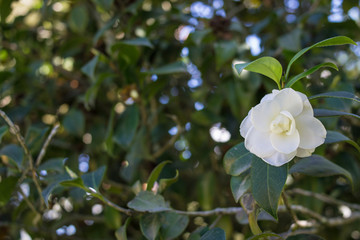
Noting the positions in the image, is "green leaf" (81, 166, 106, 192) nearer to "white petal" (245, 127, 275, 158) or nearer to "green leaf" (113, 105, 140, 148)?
"green leaf" (113, 105, 140, 148)

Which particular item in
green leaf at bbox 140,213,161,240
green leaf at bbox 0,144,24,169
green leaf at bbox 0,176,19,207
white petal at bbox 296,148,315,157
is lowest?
green leaf at bbox 0,176,19,207

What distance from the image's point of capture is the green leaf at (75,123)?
1.51 meters

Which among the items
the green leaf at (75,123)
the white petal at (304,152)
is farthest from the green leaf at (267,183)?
the green leaf at (75,123)

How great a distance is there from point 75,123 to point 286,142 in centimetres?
101

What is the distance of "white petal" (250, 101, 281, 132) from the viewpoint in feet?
2.26

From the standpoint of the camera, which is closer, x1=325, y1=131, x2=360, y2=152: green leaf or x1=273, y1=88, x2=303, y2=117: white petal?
x1=273, y1=88, x2=303, y2=117: white petal

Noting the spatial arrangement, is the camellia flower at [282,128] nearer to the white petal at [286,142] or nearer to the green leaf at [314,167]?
the white petal at [286,142]

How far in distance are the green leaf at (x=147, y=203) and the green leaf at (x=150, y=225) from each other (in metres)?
0.05

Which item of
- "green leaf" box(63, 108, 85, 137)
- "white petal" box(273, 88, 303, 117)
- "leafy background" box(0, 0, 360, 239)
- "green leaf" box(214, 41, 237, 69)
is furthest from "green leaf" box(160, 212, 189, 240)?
"green leaf" box(63, 108, 85, 137)

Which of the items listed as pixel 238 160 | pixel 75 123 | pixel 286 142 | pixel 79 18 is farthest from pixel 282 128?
pixel 79 18

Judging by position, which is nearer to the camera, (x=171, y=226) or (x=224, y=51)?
(x=171, y=226)

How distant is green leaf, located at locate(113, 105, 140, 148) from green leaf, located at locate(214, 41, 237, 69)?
1.01 feet

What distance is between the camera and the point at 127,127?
4.25ft

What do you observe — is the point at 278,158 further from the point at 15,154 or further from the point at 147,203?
the point at 15,154
